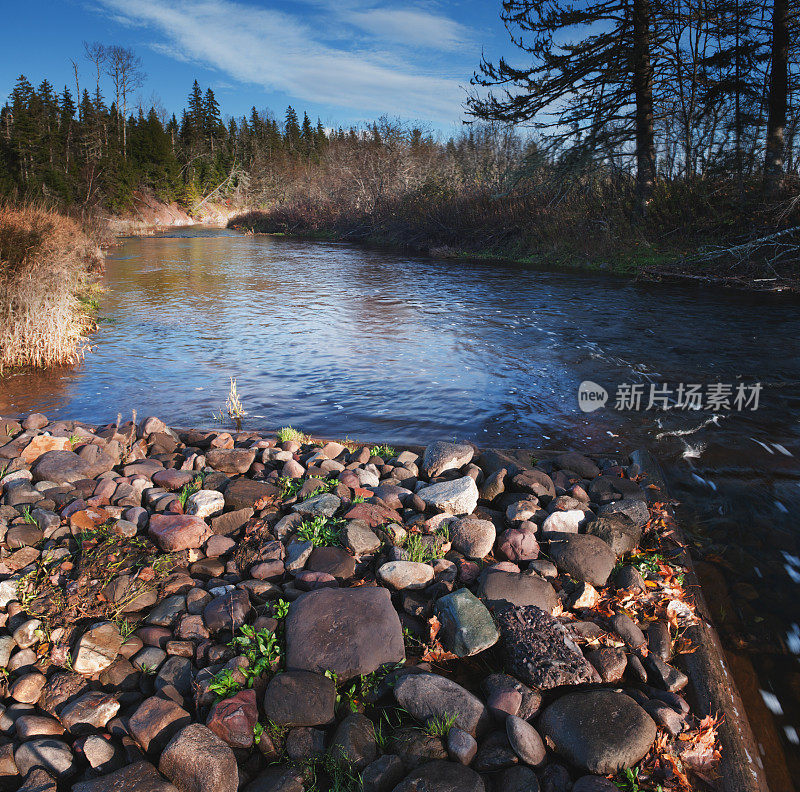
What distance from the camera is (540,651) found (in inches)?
95.6

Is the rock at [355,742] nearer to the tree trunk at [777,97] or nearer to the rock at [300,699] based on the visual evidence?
the rock at [300,699]

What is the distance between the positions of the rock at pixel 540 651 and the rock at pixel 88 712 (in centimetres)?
165

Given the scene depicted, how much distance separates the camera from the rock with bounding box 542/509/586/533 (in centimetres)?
336

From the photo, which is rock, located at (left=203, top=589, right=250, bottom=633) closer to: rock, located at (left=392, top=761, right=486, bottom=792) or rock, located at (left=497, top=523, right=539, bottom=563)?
rock, located at (left=392, top=761, right=486, bottom=792)

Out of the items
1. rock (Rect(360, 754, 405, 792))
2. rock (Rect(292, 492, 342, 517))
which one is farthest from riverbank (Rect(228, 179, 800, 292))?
rock (Rect(360, 754, 405, 792))

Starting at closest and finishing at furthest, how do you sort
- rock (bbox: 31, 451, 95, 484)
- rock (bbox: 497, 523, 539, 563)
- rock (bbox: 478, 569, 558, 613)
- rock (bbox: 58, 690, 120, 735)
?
rock (bbox: 58, 690, 120, 735) → rock (bbox: 478, 569, 558, 613) → rock (bbox: 497, 523, 539, 563) → rock (bbox: 31, 451, 95, 484)

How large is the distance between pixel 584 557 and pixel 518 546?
Answer: 0.36 meters

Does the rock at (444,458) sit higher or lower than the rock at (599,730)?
higher

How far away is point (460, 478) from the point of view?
12.4 feet

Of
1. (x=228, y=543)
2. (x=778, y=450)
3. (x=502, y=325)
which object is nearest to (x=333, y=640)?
(x=228, y=543)

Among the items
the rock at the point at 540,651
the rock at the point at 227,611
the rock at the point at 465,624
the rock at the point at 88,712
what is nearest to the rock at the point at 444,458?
the rock at the point at 465,624

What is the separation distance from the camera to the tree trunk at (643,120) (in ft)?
57.5

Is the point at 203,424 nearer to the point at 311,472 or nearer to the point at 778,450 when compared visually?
the point at 311,472

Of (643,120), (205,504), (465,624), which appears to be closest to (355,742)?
(465,624)
